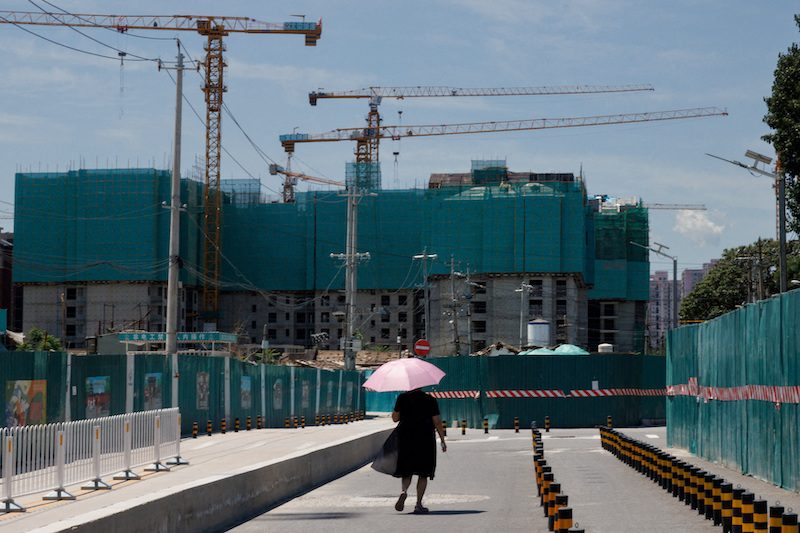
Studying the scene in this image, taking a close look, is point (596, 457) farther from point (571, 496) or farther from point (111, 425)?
point (111, 425)

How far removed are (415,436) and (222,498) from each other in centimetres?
281

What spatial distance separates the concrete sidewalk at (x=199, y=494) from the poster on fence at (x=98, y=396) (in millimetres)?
2318

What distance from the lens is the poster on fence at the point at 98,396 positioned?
94.3 feet

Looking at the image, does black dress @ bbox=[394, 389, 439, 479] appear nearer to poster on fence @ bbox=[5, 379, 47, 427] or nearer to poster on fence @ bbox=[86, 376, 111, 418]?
poster on fence @ bbox=[5, 379, 47, 427]

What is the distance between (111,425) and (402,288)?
126 metres

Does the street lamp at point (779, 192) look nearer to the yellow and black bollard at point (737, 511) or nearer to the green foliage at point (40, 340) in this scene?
the yellow and black bollard at point (737, 511)

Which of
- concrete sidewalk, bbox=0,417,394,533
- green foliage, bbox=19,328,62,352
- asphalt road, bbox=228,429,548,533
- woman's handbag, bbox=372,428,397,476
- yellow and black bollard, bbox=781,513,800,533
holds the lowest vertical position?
asphalt road, bbox=228,429,548,533

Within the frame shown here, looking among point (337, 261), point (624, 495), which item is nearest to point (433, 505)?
point (624, 495)

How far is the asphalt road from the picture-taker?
50.1ft

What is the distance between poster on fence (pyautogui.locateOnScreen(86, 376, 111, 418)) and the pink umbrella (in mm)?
12787

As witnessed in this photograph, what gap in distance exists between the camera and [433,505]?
18.2 metres

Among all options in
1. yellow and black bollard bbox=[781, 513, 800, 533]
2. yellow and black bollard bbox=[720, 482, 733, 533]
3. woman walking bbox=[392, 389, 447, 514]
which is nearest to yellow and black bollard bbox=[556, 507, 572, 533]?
yellow and black bollard bbox=[781, 513, 800, 533]

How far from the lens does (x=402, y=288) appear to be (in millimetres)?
144125

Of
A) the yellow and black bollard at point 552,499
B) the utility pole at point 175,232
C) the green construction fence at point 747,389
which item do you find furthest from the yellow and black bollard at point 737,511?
the utility pole at point 175,232
